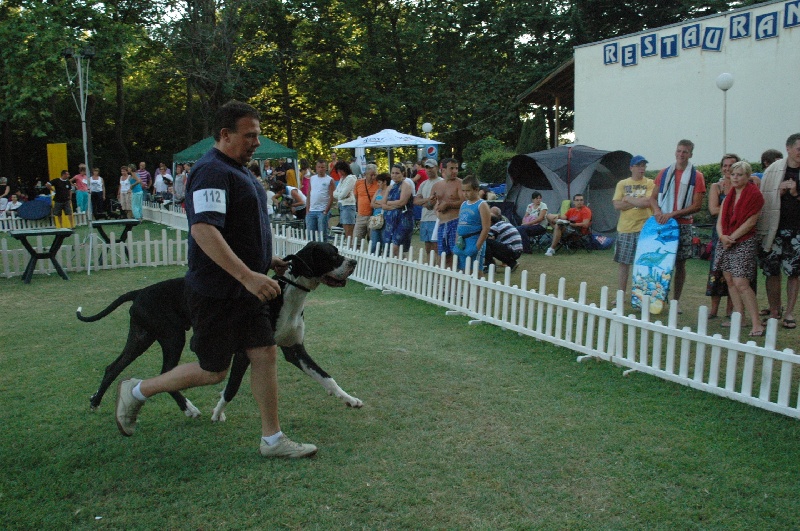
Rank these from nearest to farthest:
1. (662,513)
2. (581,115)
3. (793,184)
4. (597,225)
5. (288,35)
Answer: (662,513), (793,184), (597,225), (581,115), (288,35)

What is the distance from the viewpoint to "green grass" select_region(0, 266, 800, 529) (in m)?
3.17

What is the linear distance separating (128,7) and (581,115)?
1966cm

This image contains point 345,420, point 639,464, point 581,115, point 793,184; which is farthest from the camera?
point 581,115

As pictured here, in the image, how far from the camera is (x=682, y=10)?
97.3 ft

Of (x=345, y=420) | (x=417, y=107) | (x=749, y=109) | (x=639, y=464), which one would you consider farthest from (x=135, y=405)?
(x=417, y=107)

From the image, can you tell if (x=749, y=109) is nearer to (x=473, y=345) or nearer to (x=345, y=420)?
(x=473, y=345)

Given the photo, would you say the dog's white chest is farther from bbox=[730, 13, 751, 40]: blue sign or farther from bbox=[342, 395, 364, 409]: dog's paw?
bbox=[730, 13, 751, 40]: blue sign

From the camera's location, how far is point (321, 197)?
457 inches

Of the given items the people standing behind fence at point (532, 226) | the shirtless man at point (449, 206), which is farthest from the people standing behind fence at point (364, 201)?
the people standing behind fence at point (532, 226)

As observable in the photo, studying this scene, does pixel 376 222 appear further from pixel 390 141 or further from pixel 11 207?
pixel 11 207

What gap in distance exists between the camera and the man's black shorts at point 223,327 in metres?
3.49

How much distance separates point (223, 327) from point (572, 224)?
34.2ft

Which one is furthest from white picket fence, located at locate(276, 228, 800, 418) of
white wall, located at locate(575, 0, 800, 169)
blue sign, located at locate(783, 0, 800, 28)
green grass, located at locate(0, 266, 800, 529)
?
blue sign, located at locate(783, 0, 800, 28)

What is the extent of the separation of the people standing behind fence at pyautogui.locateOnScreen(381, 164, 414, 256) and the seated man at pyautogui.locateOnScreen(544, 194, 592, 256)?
4053mm
